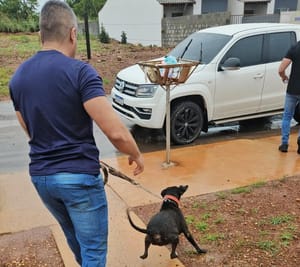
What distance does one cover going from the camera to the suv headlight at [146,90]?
6309mm

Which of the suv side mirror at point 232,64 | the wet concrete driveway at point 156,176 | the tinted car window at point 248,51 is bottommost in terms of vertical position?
the wet concrete driveway at point 156,176

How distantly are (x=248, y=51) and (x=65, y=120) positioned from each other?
18.3ft

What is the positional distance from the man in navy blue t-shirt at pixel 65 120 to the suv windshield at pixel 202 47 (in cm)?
489

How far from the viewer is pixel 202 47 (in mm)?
7023

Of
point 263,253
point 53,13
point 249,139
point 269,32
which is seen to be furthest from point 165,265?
point 269,32

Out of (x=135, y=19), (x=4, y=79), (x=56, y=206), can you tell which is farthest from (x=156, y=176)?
(x=135, y=19)

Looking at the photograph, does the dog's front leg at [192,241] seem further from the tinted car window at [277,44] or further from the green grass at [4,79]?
the green grass at [4,79]

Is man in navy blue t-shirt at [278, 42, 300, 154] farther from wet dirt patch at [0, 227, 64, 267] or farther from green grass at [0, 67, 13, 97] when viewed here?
green grass at [0, 67, 13, 97]

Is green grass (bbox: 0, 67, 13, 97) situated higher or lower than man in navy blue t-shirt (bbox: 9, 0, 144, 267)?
lower

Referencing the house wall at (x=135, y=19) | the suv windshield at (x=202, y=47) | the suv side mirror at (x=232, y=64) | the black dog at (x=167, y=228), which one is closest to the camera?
the black dog at (x=167, y=228)

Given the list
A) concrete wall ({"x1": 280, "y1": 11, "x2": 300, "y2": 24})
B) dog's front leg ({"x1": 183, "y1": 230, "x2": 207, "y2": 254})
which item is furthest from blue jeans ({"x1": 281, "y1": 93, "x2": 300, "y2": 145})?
concrete wall ({"x1": 280, "y1": 11, "x2": 300, "y2": 24})

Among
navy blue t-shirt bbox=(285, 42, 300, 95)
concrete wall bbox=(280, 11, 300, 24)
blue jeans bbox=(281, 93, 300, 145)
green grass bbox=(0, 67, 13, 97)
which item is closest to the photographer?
navy blue t-shirt bbox=(285, 42, 300, 95)

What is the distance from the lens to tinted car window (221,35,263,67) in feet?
22.4

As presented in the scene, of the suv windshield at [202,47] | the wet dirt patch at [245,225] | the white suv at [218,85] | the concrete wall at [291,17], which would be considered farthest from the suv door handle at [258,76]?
the concrete wall at [291,17]
